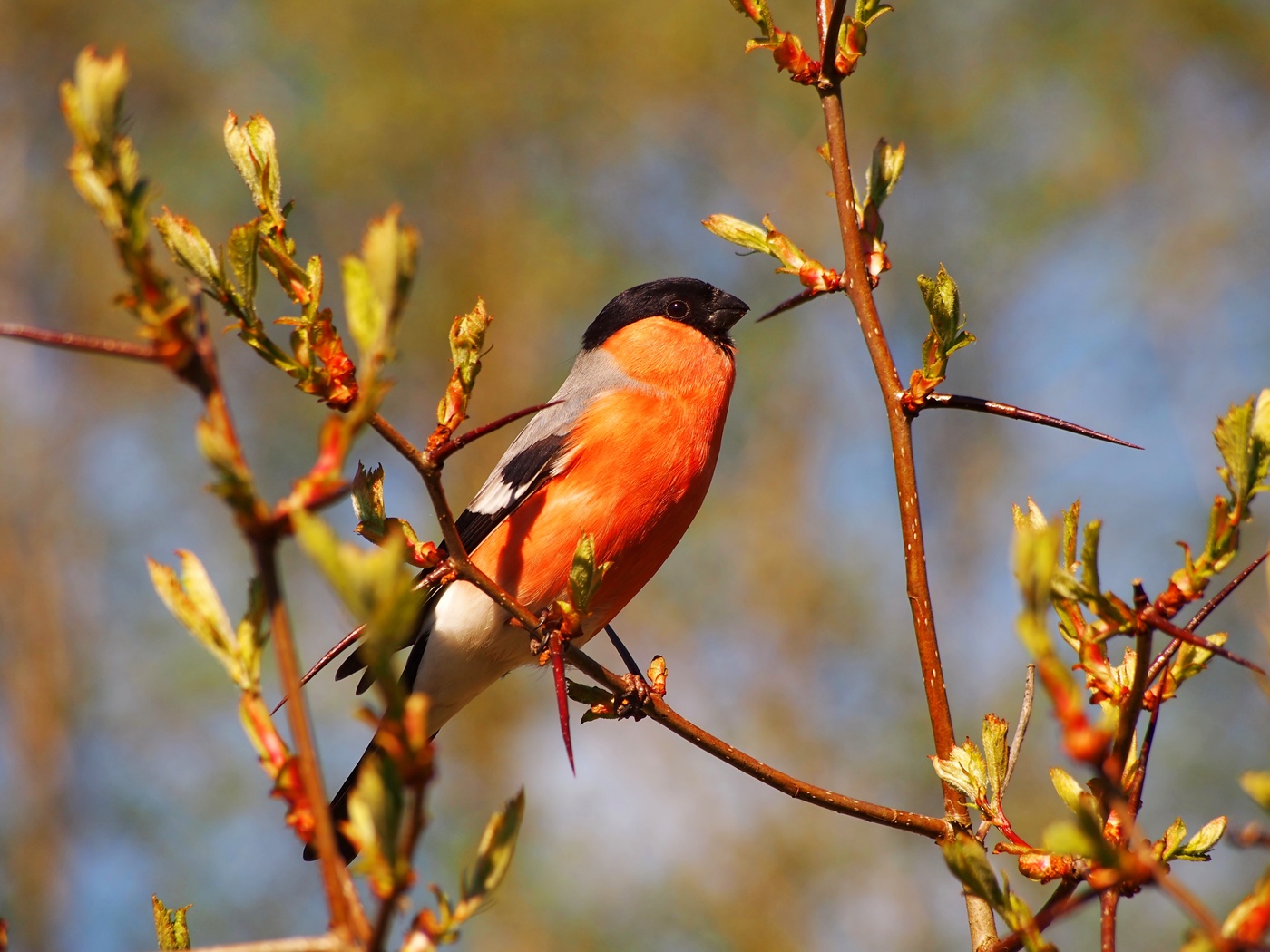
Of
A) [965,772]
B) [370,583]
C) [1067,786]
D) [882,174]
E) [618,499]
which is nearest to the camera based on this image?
[370,583]

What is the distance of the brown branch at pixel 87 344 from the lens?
89 cm

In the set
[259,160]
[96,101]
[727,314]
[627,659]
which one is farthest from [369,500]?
[727,314]

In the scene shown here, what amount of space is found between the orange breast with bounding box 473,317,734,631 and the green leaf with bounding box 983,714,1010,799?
5.84 ft

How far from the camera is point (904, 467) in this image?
5.09ft

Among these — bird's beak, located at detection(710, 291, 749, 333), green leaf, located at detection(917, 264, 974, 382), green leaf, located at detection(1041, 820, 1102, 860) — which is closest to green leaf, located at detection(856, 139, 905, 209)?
green leaf, located at detection(917, 264, 974, 382)

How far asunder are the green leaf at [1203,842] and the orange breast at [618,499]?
2004mm

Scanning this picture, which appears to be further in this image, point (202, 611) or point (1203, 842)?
point (1203, 842)

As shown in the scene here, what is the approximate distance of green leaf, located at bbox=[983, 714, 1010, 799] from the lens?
1525 mm

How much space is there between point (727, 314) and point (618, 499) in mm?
1226

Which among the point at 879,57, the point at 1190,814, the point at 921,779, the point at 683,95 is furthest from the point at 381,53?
the point at 1190,814

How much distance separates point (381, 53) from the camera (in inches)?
605

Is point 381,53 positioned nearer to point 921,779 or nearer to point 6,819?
point 6,819

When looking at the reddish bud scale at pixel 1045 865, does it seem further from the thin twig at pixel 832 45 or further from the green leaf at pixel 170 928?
the thin twig at pixel 832 45

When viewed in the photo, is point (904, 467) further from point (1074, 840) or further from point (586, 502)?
point (586, 502)
